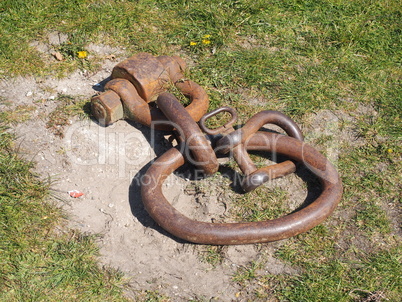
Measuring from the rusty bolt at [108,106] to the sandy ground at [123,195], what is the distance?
161 mm

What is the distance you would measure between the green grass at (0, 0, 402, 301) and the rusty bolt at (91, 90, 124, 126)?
1.08ft

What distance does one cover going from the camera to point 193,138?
11.3ft

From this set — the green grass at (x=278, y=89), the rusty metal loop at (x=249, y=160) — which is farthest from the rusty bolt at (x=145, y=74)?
the rusty metal loop at (x=249, y=160)

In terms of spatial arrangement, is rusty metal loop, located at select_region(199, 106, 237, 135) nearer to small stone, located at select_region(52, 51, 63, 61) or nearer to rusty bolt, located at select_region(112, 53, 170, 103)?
rusty bolt, located at select_region(112, 53, 170, 103)

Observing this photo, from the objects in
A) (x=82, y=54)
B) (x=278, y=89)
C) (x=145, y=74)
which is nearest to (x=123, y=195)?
(x=145, y=74)

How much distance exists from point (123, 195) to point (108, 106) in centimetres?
74

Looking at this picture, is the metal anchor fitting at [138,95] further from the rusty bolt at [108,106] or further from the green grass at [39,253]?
the green grass at [39,253]

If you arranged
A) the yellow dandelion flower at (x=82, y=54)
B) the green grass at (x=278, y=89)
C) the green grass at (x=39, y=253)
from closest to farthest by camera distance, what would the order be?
the green grass at (x=39, y=253)
the green grass at (x=278, y=89)
the yellow dandelion flower at (x=82, y=54)

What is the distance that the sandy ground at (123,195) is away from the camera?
129 inches

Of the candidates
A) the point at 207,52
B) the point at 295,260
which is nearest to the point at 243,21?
the point at 207,52

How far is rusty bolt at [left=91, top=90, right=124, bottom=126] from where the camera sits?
3850mm

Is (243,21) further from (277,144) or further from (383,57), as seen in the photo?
(277,144)

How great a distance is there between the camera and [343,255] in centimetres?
338

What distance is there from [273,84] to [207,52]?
31.1 inches
